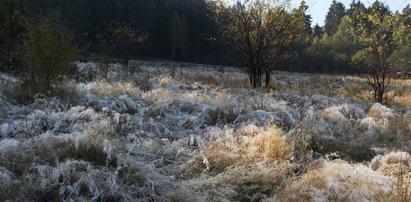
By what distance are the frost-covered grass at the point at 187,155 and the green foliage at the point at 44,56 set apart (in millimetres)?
1010

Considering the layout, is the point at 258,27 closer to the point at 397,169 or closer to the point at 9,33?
the point at 9,33

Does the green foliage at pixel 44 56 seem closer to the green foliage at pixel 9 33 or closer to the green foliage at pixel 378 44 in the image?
the green foliage at pixel 9 33

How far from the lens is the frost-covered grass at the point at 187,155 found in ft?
11.7

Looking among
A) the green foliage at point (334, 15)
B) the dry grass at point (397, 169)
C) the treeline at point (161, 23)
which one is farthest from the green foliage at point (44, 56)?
the green foliage at point (334, 15)

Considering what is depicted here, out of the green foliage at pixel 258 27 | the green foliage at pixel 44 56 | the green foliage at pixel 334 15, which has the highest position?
the green foliage at pixel 334 15

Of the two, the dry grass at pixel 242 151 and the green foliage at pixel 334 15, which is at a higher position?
the green foliage at pixel 334 15

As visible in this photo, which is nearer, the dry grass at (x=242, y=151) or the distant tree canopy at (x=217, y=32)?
the dry grass at (x=242, y=151)

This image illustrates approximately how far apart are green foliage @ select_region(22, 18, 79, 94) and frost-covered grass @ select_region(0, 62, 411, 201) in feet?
3.31

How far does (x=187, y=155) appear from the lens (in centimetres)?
469

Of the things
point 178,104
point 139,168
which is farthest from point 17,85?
point 139,168

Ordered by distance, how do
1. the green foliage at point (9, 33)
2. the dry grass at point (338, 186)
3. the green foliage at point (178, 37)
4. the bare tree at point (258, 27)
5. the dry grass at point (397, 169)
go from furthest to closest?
the green foliage at point (178, 37) < the bare tree at point (258, 27) < the green foliage at point (9, 33) < the dry grass at point (338, 186) < the dry grass at point (397, 169)

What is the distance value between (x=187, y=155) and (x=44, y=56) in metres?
4.45

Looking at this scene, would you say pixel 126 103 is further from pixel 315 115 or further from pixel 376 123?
pixel 376 123

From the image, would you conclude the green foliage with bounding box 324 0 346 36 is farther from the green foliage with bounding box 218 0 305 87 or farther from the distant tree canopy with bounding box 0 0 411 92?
the green foliage with bounding box 218 0 305 87
